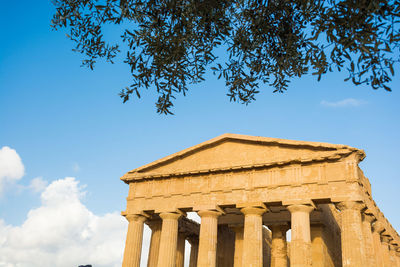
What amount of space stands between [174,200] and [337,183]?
7.27m

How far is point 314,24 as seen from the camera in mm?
5559

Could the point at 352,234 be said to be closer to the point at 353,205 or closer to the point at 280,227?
the point at 353,205

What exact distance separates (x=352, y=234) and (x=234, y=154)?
6010 millimetres

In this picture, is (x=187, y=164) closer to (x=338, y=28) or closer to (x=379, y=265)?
(x=379, y=265)

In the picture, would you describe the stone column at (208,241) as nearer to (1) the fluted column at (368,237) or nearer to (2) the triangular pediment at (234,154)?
(2) the triangular pediment at (234,154)

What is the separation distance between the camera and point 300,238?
14992 mm

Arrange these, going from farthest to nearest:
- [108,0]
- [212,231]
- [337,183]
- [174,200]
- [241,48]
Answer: [174,200] < [212,231] < [337,183] < [241,48] < [108,0]

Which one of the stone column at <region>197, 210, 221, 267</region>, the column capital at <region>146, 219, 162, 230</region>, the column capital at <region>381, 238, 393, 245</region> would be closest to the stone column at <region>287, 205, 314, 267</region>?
the stone column at <region>197, 210, 221, 267</region>

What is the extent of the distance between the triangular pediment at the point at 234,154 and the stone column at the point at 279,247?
4618 mm

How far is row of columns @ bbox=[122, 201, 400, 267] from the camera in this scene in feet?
47.0

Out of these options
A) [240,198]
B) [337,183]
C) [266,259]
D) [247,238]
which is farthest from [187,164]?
[266,259]

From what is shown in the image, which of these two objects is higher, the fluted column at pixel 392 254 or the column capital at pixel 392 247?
the column capital at pixel 392 247

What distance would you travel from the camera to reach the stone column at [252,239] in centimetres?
1569

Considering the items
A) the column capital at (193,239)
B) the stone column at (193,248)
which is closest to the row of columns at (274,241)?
the column capital at (193,239)
